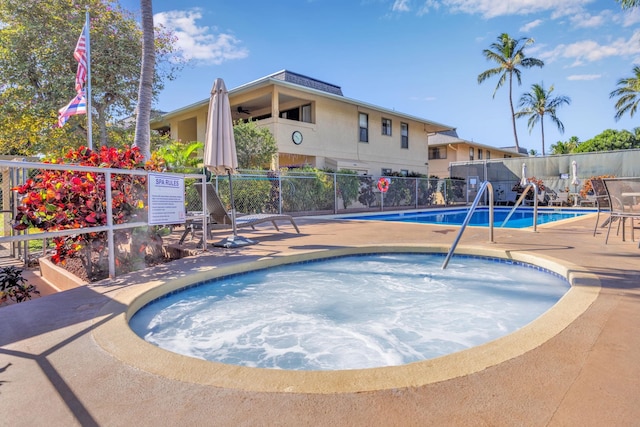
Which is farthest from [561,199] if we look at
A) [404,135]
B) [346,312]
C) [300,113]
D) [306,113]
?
[346,312]

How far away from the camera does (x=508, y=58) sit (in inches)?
1124

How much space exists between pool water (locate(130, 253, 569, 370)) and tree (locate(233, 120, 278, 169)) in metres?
9.98

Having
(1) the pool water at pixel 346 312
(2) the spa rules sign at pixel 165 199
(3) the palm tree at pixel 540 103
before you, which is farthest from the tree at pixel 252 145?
(3) the palm tree at pixel 540 103

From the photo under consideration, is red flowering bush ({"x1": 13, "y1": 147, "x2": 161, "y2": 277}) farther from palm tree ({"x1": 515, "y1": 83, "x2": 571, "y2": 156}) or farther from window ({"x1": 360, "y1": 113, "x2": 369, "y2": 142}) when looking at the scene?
palm tree ({"x1": 515, "y1": 83, "x2": 571, "y2": 156})

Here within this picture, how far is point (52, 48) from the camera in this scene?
1206 cm

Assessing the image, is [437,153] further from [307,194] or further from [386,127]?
[307,194]

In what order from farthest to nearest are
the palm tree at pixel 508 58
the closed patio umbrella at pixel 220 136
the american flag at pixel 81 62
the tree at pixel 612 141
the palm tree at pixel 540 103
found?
1. the tree at pixel 612 141
2. the palm tree at pixel 540 103
3. the palm tree at pixel 508 58
4. the american flag at pixel 81 62
5. the closed patio umbrella at pixel 220 136

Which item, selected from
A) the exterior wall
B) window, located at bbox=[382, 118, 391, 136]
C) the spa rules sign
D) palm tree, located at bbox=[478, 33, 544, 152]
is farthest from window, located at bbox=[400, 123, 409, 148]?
the spa rules sign

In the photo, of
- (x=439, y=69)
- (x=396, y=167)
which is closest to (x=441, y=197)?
(x=396, y=167)

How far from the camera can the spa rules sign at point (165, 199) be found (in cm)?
444

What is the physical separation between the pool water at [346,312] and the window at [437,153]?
27148mm

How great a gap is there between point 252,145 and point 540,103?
32478 mm

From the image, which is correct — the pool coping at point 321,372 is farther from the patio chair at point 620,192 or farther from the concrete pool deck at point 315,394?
the patio chair at point 620,192

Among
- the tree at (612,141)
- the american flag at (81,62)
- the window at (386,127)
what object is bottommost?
the american flag at (81,62)
